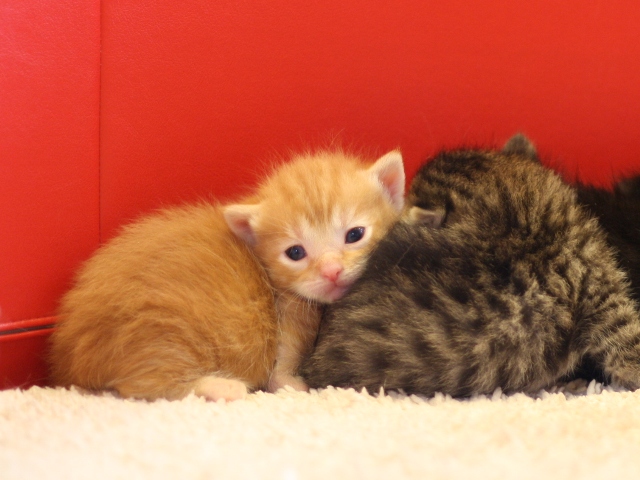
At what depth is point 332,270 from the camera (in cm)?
130

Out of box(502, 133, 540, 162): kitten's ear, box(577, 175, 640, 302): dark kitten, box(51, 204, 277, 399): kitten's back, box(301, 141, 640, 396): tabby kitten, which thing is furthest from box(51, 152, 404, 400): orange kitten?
box(577, 175, 640, 302): dark kitten

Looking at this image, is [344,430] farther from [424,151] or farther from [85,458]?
[424,151]

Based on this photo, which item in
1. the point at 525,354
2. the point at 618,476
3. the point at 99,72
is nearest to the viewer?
the point at 618,476

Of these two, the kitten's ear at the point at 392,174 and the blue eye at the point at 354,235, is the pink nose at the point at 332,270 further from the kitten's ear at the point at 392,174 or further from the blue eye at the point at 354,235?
the kitten's ear at the point at 392,174

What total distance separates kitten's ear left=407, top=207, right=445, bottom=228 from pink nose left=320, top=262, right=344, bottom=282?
170 mm

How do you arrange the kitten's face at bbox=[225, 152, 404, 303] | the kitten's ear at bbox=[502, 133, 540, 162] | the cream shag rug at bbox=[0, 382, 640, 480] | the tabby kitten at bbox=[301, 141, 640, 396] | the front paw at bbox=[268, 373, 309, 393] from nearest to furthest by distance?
the cream shag rug at bbox=[0, 382, 640, 480] → the tabby kitten at bbox=[301, 141, 640, 396] → the front paw at bbox=[268, 373, 309, 393] → the kitten's face at bbox=[225, 152, 404, 303] → the kitten's ear at bbox=[502, 133, 540, 162]

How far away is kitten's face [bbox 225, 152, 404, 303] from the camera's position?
4.52 feet

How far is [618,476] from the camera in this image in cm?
75

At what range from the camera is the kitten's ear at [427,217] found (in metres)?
1.28

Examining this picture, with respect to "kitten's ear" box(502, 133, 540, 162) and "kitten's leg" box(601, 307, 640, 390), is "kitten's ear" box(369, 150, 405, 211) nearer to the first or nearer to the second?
"kitten's ear" box(502, 133, 540, 162)

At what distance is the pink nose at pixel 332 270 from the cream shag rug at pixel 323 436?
10.1 inches

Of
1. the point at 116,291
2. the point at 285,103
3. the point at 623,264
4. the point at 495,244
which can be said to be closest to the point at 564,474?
the point at 495,244

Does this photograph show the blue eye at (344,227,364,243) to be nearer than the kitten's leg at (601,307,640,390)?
No

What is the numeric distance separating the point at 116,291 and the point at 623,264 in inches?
38.4
